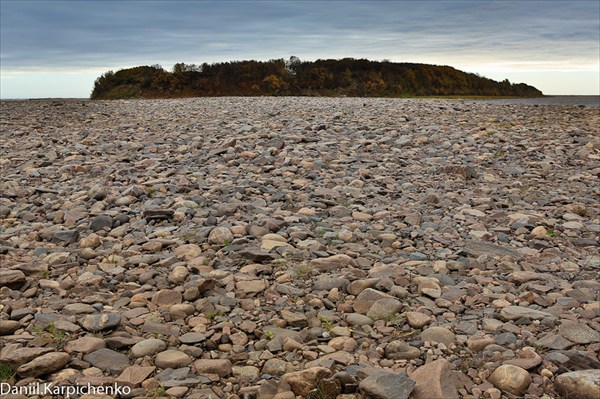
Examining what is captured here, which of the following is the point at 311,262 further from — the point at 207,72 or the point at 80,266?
the point at 207,72

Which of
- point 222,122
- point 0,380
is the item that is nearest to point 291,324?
point 0,380

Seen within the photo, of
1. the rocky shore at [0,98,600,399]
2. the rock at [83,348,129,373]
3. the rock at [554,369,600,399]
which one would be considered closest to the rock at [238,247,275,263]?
the rocky shore at [0,98,600,399]

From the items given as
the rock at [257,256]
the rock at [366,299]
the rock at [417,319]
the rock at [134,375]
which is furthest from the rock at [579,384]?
the rock at [257,256]

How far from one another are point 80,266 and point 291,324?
8.77 feet

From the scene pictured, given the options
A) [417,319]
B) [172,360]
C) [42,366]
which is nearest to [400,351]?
[417,319]

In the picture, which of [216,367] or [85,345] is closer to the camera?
[216,367]

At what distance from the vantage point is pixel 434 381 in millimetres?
3391

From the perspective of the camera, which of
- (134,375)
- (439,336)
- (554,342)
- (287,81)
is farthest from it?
(287,81)

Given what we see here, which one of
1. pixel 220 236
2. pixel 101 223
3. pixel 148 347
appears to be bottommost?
pixel 148 347

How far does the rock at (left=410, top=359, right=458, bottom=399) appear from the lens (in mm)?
3309

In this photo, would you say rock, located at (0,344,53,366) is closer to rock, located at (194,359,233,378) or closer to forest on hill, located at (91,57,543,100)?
rock, located at (194,359,233,378)

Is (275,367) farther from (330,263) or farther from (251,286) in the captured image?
(330,263)

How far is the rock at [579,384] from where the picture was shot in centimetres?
327

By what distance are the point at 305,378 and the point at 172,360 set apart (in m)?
0.98
